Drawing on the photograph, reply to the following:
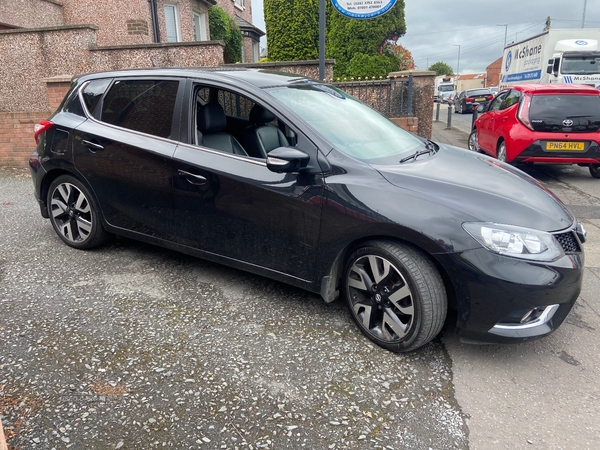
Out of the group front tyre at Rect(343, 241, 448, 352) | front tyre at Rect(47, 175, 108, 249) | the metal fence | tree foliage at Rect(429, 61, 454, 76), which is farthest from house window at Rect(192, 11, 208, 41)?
tree foliage at Rect(429, 61, 454, 76)

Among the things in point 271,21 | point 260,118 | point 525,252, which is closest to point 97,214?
point 260,118

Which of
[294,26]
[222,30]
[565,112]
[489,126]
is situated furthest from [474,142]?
[222,30]

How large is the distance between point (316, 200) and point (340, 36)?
10.2 meters

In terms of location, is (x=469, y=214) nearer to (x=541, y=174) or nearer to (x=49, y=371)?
(x=49, y=371)

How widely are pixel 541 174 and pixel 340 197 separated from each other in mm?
6871

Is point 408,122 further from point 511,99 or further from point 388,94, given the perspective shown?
point 511,99

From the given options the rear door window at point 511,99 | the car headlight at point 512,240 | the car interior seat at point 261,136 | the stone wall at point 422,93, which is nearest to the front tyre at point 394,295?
the car headlight at point 512,240

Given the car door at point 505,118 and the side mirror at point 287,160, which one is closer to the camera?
the side mirror at point 287,160

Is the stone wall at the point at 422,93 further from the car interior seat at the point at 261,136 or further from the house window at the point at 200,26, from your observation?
the house window at the point at 200,26

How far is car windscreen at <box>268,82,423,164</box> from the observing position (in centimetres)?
319

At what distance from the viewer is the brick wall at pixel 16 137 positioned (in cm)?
813

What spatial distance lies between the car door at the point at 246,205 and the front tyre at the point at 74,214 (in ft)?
3.48

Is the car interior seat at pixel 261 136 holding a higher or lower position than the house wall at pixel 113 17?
lower

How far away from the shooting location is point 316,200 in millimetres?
2951
